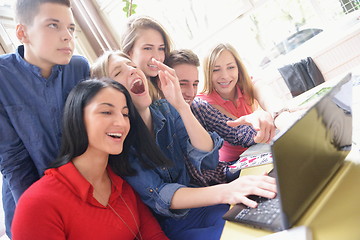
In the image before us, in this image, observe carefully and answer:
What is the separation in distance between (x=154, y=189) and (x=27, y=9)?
3.31ft

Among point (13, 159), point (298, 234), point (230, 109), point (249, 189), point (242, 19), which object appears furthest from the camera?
point (242, 19)

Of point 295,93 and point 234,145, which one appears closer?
point 234,145

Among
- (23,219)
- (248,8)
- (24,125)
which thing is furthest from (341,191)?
(248,8)

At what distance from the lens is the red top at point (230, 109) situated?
1625 mm

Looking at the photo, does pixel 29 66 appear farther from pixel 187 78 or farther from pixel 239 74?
pixel 239 74

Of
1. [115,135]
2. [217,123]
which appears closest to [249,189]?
[115,135]

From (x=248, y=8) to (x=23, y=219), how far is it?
10.4 ft

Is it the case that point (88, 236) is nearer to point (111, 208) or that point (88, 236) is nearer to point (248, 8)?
point (111, 208)

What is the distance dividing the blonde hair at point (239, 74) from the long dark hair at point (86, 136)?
80 cm

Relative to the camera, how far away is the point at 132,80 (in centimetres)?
121

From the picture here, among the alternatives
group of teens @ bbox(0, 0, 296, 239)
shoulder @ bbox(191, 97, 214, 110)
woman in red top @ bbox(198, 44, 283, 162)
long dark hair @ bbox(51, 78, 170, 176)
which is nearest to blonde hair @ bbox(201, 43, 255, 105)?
woman in red top @ bbox(198, 44, 283, 162)

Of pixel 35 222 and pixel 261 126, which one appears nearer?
pixel 35 222

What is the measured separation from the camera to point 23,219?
0.80 m

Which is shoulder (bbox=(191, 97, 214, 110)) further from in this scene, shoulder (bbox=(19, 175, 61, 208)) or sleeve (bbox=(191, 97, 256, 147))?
shoulder (bbox=(19, 175, 61, 208))
